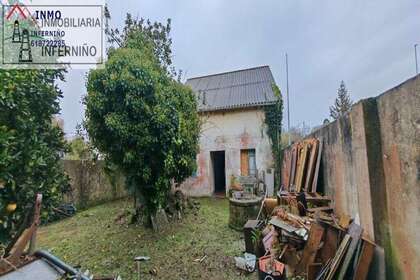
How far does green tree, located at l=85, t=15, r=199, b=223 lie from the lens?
514 cm

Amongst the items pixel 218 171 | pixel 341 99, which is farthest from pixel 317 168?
pixel 341 99

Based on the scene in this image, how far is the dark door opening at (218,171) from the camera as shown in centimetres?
1218

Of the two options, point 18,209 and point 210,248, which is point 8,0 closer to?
point 18,209

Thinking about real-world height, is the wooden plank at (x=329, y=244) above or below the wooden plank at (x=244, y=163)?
below

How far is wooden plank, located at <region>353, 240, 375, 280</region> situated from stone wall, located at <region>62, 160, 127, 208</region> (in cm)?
853

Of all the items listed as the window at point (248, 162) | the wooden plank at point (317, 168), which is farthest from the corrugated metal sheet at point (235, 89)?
the wooden plank at point (317, 168)

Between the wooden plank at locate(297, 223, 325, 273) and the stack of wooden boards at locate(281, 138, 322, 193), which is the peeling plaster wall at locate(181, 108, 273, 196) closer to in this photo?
the stack of wooden boards at locate(281, 138, 322, 193)

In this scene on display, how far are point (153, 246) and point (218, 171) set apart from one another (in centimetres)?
777

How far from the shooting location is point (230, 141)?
1113cm

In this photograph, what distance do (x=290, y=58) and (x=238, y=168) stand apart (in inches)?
249

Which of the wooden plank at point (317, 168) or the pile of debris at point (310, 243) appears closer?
the pile of debris at point (310, 243)

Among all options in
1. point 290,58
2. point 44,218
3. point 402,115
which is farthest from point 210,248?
point 290,58

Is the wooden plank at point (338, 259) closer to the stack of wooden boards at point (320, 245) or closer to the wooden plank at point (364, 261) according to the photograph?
the stack of wooden boards at point (320, 245)

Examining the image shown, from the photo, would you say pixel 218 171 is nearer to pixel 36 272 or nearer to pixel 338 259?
pixel 338 259
